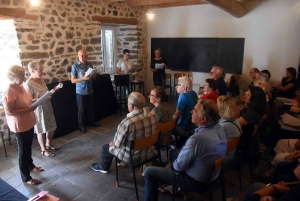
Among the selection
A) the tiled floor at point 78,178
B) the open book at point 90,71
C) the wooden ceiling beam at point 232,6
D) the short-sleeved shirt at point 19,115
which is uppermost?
the wooden ceiling beam at point 232,6

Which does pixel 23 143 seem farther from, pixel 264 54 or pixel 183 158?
pixel 264 54

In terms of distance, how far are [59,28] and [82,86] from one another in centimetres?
130

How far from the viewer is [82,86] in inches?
164

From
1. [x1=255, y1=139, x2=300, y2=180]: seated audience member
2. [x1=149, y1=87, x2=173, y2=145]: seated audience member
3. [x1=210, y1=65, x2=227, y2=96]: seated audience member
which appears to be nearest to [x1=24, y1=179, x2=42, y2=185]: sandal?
[x1=149, y1=87, x2=173, y2=145]: seated audience member

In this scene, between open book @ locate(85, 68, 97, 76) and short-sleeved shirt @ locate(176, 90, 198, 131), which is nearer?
short-sleeved shirt @ locate(176, 90, 198, 131)

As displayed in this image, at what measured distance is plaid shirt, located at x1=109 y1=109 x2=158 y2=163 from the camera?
234 cm

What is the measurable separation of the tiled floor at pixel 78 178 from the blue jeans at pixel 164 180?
40cm

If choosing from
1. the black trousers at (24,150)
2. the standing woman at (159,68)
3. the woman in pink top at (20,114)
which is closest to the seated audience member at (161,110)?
the woman in pink top at (20,114)

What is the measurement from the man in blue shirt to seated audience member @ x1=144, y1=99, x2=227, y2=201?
2.55 m

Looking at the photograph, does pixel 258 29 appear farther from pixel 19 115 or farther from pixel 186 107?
pixel 19 115

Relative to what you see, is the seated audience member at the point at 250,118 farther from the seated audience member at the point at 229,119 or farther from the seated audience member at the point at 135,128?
the seated audience member at the point at 135,128

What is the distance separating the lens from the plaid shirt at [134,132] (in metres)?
2.34

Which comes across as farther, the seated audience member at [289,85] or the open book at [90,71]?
the seated audience member at [289,85]

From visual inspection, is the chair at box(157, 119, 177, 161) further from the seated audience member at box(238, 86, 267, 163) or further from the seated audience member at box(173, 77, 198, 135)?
the seated audience member at box(238, 86, 267, 163)
